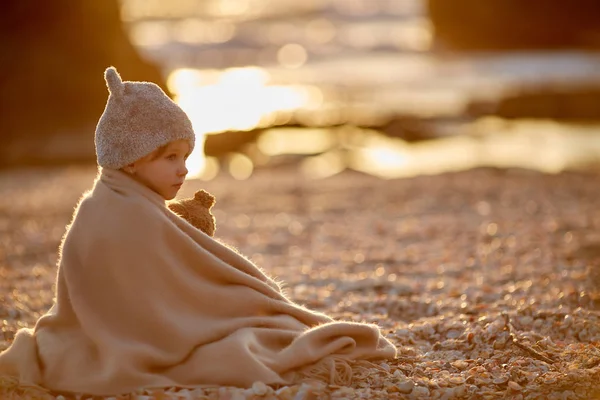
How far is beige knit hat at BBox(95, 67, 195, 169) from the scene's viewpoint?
4.51 meters

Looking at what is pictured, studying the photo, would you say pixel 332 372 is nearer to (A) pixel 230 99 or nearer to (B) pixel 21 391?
(B) pixel 21 391

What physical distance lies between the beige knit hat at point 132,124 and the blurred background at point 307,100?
12346 mm

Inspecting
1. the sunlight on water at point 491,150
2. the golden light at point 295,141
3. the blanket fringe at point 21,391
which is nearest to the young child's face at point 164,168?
the blanket fringe at point 21,391

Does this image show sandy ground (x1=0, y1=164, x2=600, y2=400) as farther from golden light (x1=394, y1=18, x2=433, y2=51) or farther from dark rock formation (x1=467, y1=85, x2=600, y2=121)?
golden light (x1=394, y1=18, x2=433, y2=51)

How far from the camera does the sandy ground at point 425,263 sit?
4.95 m

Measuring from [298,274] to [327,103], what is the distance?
19420 millimetres

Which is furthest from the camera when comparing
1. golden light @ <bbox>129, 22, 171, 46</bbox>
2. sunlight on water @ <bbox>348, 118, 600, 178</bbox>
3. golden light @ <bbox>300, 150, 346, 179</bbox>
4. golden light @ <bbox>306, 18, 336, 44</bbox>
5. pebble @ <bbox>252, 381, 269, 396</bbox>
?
golden light @ <bbox>306, 18, 336, 44</bbox>

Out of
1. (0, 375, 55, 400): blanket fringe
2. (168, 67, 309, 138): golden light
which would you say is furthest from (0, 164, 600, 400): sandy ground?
(168, 67, 309, 138): golden light

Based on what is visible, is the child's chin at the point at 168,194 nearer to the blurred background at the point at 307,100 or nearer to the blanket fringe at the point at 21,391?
the blanket fringe at the point at 21,391

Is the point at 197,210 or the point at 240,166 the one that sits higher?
the point at 240,166

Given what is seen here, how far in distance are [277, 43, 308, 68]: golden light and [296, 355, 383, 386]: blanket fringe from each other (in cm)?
3480

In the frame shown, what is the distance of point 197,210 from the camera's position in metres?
4.98

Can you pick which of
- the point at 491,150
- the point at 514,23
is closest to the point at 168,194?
the point at 491,150

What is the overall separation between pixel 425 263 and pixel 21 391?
4988mm
